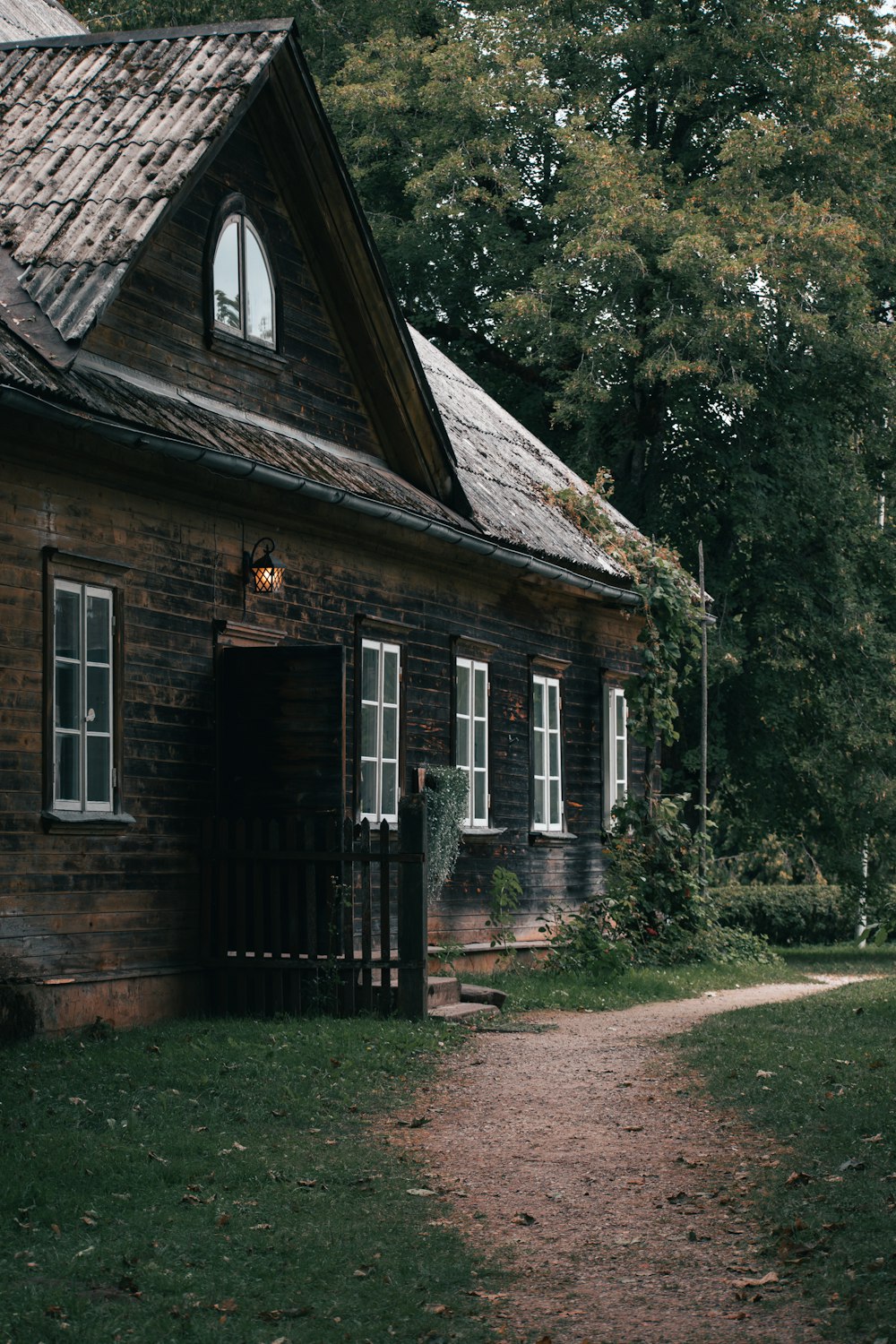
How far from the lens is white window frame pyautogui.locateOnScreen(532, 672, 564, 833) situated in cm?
1891

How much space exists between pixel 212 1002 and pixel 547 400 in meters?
19.1

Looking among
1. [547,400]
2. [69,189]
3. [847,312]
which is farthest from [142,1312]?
[547,400]

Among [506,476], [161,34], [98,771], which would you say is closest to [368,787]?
[98,771]

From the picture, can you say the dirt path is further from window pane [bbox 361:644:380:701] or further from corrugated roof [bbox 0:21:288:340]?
corrugated roof [bbox 0:21:288:340]

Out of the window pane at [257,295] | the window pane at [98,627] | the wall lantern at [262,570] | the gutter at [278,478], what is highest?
the window pane at [257,295]

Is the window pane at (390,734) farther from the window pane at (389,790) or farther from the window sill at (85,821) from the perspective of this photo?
the window sill at (85,821)

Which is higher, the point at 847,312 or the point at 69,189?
the point at 847,312

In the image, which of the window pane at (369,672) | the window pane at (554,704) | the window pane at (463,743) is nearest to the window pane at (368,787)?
the window pane at (369,672)

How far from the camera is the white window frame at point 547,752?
18.9 meters

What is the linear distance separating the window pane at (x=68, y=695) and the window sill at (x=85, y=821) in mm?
568

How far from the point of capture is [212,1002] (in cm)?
1249

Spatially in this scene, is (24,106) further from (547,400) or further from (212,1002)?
(547,400)

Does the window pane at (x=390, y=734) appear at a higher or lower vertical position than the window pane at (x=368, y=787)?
higher

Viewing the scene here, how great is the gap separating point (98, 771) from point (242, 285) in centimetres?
432
